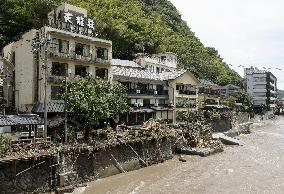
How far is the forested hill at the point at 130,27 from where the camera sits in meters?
62.6

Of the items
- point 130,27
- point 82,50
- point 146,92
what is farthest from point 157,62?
point 82,50

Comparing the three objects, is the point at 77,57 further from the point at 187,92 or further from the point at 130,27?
the point at 130,27

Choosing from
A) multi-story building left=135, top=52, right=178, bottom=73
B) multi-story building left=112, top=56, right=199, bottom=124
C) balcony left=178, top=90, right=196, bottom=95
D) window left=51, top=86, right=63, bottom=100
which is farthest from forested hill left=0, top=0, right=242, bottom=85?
window left=51, top=86, right=63, bottom=100

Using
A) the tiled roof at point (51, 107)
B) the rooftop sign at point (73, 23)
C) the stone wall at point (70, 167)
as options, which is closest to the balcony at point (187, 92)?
the rooftop sign at point (73, 23)

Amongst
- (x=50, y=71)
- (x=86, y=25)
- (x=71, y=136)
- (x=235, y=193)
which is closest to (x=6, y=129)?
(x=71, y=136)

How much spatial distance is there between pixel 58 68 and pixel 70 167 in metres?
17.5

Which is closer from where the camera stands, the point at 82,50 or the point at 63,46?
the point at 63,46

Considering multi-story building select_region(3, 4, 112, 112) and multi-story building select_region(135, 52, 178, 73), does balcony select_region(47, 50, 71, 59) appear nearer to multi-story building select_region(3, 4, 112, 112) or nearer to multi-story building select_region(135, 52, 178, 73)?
multi-story building select_region(3, 4, 112, 112)

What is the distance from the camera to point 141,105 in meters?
57.4

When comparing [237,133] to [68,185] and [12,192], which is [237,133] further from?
[12,192]

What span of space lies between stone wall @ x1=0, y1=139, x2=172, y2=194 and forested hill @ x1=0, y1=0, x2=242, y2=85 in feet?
93.1

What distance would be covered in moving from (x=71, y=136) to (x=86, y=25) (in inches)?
727

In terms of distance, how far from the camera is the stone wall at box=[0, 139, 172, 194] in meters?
27.7

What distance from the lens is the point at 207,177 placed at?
36.9 m
